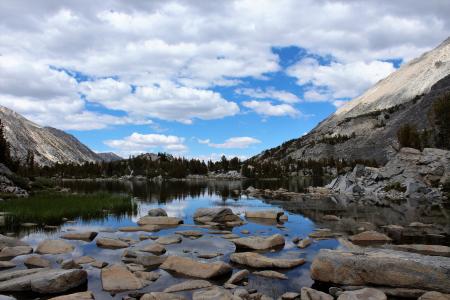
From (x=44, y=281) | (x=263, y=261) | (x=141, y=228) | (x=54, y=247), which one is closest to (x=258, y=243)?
(x=263, y=261)

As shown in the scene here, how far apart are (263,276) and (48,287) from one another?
31.1ft

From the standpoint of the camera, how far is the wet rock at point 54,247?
24.9 metres

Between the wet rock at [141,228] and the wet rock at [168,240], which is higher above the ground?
the wet rock at [141,228]

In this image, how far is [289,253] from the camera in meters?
25.0

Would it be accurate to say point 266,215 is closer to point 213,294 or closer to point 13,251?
point 13,251

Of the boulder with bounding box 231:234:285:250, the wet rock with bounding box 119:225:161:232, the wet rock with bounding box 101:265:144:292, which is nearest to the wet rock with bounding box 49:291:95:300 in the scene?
the wet rock with bounding box 101:265:144:292

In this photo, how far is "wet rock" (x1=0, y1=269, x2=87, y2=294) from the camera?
17.2 meters

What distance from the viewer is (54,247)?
1000 inches

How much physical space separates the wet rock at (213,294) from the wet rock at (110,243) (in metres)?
11.7

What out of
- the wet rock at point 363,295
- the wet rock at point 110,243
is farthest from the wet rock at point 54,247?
the wet rock at point 363,295

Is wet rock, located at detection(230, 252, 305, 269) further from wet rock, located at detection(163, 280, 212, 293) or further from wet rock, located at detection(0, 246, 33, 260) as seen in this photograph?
wet rock, located at detection(0, 246, 33, 260)

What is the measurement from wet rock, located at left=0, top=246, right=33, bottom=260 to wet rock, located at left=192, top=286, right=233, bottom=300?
508 inches

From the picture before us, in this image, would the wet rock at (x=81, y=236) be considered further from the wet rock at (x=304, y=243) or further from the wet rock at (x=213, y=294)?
the wet rock at (x=213, y=294)

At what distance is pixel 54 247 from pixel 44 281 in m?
8.62
